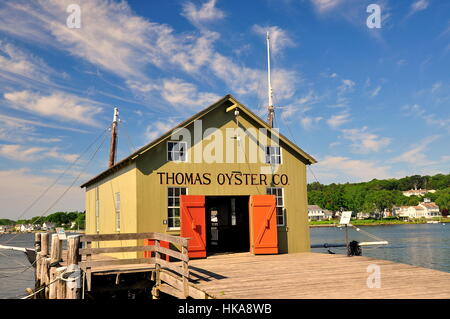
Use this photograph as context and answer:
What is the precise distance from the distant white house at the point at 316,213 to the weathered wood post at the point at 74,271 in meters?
145

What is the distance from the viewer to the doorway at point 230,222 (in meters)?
20.6

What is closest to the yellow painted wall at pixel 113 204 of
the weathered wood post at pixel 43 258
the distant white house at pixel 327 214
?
the weathered wood post at pixel 43 258

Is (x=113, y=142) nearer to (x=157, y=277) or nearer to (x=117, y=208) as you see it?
(x=117, y=208)

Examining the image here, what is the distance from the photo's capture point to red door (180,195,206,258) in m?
15.8

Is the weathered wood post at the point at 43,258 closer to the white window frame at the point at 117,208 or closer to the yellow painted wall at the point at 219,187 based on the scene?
the white window frame at the point at 117,208

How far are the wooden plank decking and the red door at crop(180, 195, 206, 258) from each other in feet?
2.83

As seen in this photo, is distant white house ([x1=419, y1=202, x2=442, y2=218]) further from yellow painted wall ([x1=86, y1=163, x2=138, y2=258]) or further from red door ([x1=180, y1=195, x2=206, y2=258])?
red door ([x1=180, y1=195, x2=206, y2=258])

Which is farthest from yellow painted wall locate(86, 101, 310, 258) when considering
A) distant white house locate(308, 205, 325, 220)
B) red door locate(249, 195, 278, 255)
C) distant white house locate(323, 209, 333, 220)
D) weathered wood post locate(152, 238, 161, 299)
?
distant white house locate(323, 209, 333, 220)

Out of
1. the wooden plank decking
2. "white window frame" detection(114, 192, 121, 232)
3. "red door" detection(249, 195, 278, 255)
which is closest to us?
the wooden plank decking

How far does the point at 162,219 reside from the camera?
16.3 m

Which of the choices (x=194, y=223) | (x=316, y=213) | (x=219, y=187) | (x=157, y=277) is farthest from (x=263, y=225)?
(x=316, y=213)

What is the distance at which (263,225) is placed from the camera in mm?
16859
